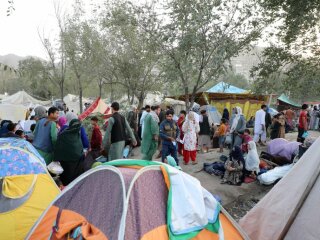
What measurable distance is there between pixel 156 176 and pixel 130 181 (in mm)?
284

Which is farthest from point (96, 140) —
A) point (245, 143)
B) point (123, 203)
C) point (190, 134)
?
point (123, 203)

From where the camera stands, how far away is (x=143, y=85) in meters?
15.6

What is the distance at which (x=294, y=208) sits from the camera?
10.7ft

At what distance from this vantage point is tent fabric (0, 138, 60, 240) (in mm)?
3763

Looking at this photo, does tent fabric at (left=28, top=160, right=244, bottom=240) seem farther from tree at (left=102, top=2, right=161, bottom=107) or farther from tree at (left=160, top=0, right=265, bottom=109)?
tree at (left=102, top=2, right=161, bottom=107)

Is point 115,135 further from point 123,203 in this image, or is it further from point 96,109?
point 96,109

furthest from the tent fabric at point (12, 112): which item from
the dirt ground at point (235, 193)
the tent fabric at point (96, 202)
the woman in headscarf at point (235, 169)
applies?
the tent fabric at point (96, 202)

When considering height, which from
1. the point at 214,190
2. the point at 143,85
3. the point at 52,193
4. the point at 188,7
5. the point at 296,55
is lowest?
the point at 214,190

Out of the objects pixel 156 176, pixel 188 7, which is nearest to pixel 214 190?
pixel 156 176

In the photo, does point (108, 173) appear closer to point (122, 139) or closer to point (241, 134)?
point (122, 139)

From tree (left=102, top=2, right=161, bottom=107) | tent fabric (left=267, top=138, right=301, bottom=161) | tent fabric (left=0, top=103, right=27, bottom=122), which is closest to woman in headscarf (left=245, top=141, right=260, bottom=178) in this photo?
tent fabric (left=267, top=138, right=301, bottom=161)

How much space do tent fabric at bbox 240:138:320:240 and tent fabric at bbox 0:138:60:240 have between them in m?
2.69

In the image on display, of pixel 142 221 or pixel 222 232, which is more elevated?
pixel 142 221

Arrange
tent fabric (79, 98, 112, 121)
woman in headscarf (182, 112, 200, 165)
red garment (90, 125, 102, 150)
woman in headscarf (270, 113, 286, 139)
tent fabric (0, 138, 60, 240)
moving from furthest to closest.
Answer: tent fabric (79, 98, 112, 121)
woman in headscarf (270, 113, 286, 139)
woman in headscarf (182, 112, 200, 165)
red garment (90, 125, 102, 150)
tent fabric (0, 138, 60, 240)
